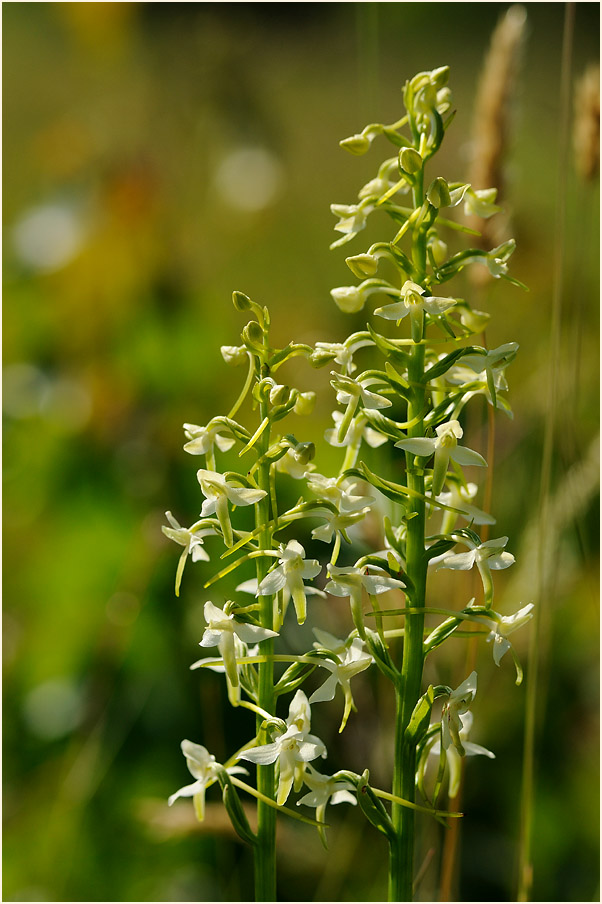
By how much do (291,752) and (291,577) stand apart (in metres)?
0.11

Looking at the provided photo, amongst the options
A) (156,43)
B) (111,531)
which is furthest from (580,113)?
(156,43)

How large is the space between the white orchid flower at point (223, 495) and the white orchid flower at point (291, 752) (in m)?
0.11

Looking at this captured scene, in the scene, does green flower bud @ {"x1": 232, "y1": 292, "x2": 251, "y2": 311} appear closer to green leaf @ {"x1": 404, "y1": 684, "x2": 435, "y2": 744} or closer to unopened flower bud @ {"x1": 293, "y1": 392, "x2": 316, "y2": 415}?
unopened flower bud @ {"x1": 293, "y1": 392, "x2": 316, "y2": 415}

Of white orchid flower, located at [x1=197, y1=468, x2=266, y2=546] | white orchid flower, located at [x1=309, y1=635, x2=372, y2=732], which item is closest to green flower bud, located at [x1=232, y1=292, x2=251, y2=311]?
white orchid flower, located at [x1=197, y1=468, x2=266, y2=546]

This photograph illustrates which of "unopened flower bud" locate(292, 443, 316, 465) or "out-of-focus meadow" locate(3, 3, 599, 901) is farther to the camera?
"out-of-focus meadow" locate(3, 3, 599, 901)

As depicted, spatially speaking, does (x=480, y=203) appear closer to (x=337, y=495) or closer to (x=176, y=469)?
(x=337, y=495)

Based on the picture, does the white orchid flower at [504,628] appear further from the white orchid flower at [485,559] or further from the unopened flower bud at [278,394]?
the unopened flower bud at [278,394]

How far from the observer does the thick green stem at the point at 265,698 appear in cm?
53

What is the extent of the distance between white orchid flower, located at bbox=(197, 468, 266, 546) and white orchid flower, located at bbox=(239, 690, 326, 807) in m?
0.11

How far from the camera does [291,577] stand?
1.68ft

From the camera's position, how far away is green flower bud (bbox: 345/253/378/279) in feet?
1.76

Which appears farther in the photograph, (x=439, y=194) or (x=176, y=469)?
(x=176, y=469)

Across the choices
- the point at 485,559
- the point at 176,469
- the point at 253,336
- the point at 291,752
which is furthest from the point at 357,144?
the point at 176,469

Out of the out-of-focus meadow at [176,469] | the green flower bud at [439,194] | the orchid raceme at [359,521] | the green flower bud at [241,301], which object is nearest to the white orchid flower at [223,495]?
the orchid raceme at [359,521]
